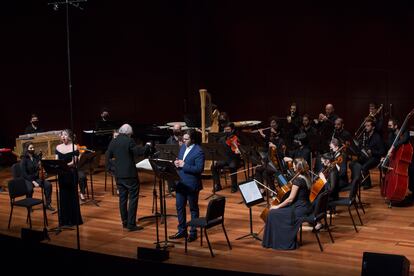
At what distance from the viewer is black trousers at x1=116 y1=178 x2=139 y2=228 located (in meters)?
8.67

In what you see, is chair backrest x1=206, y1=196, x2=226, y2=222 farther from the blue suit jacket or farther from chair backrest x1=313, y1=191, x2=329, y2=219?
chair backrest x1=313, y1=191, x2=329, y2=219

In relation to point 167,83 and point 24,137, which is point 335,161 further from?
point 167,83

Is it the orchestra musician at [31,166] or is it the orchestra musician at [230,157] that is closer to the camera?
the orchestra musician at [31,166]

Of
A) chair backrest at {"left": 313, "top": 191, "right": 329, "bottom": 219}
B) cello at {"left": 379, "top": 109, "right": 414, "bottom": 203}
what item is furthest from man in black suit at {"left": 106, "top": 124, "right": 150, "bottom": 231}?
cello at {"left": 379, "top": 109, "right": 414, "bottom": 203}

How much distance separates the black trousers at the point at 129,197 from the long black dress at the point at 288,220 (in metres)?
1.93

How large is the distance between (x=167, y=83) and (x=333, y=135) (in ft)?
22.4

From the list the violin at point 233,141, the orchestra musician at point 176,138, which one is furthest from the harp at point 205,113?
the orchestra musician at point 176,138

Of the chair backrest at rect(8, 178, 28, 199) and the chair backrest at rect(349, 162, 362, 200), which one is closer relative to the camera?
the chair backrest at rect(349, 162, 362, 200)

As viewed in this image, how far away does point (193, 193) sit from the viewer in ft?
26.9

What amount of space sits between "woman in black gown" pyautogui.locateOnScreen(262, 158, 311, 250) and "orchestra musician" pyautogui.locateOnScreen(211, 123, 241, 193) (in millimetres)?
2816

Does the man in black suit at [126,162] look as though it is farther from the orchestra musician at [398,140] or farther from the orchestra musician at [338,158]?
the orchestra musician at [398,140]

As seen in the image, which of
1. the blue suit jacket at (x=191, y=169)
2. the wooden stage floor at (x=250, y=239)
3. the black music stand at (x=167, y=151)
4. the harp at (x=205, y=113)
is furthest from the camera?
the harp at (x=205, y=113)

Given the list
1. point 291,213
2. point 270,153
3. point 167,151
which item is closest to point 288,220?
point 291,213

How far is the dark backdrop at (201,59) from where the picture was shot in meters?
14.8
